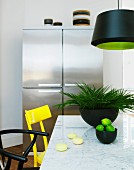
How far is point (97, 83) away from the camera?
11.9 ft

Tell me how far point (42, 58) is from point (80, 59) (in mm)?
557

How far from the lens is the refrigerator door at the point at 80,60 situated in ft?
11.9

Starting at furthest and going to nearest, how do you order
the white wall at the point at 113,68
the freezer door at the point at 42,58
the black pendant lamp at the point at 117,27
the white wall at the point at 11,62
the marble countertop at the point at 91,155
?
1. the white wall at the point at 113,68
2. the white wall at the point at 11,62
3. the freezer door at the point at 42,58
4. the black pendant lamp at the point at 117,27
5. the marble countertop at the point at 91,155

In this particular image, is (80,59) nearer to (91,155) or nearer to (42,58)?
(42,58)

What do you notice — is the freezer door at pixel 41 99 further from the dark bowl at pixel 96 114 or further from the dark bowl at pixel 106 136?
the dark bowl at pixel 106 136

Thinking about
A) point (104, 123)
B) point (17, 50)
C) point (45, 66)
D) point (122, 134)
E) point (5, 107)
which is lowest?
point (5, 107)

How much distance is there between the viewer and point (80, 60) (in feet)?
11.9

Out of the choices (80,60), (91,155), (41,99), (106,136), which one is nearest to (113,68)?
(80,60)

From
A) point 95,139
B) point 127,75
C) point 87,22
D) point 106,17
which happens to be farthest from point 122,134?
point 127,75

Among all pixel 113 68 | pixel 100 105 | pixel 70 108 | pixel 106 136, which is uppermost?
pixel 113 68

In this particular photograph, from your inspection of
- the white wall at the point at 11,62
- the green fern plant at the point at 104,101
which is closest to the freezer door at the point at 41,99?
the white wall at the point at 11,62

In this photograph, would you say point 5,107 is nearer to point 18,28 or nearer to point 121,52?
point 18,28

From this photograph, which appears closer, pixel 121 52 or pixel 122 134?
pixel 122 134

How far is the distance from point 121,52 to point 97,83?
108cm
